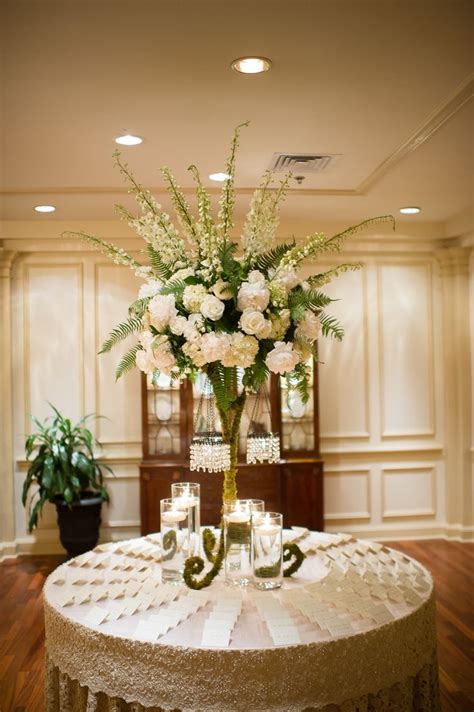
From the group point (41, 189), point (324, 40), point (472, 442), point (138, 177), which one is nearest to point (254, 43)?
point (324, 40)

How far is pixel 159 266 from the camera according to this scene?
2.26m

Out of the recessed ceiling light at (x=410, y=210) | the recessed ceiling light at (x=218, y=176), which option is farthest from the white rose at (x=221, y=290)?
the recessed ceiling light at (x=410, y=210)

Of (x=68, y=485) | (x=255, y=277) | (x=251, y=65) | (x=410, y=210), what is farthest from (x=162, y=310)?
(x=410, y=210)

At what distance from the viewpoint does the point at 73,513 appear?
5.53 metres

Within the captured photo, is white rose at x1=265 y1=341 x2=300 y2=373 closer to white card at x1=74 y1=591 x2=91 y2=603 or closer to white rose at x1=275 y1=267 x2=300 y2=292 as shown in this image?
white rose at x1=275 y1=267 x2=300 y2=292

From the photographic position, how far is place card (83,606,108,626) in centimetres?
192

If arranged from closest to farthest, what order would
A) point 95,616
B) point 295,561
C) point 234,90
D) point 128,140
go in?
point 95,616, point 295,561, point 234,90, point 128,140

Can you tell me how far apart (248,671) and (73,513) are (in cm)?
403

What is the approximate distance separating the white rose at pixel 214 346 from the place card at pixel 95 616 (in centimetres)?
78

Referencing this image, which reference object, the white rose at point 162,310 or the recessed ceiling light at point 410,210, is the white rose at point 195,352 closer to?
the white rose at point 162,310

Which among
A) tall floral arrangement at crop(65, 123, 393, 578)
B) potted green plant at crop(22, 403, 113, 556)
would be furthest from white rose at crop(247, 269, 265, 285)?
potted green plant at crop(22, 403, 113, 556)

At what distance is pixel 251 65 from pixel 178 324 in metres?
1.41

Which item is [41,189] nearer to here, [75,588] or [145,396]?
[145,396]

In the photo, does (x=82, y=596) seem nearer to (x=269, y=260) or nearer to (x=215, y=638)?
(x=215, y=638)
